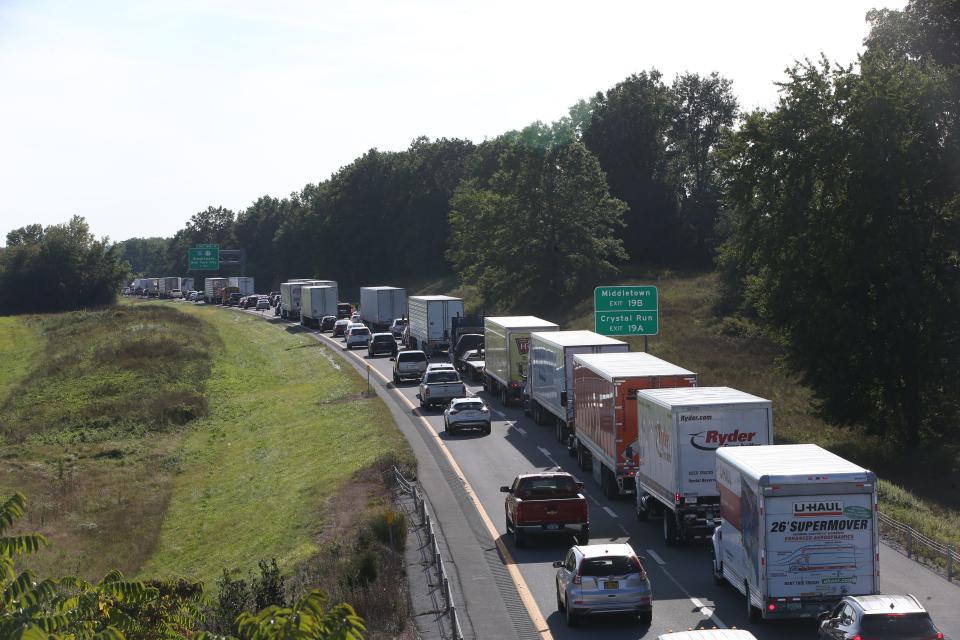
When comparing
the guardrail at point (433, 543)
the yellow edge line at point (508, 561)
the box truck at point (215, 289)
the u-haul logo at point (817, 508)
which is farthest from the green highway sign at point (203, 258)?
the u-haul logo at point (817, 508)

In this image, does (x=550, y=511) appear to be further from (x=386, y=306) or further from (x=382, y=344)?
(x=386, y=306)

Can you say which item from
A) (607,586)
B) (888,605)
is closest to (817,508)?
(888,605)

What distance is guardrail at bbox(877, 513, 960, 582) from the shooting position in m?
22.2

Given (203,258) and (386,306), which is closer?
(386,306)

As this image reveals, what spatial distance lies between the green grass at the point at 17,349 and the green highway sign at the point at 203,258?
29897mm

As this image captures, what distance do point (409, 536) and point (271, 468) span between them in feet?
66.2

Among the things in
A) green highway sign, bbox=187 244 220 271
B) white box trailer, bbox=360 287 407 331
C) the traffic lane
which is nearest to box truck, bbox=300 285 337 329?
white box trailer, bbox=360 287 407 331

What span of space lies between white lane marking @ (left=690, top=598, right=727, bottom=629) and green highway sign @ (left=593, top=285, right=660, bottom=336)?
28.9m

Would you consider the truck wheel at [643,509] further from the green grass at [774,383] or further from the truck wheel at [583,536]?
the green grass at [774,383]

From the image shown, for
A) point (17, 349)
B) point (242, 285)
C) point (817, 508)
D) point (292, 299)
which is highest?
point (242, 285)

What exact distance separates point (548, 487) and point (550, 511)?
652mm

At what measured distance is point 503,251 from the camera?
8938 centimetres

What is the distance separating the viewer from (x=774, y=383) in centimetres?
5831

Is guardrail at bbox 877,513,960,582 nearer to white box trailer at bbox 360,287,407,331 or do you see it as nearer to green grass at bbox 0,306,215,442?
green grass at bbox 0,306,215,442
